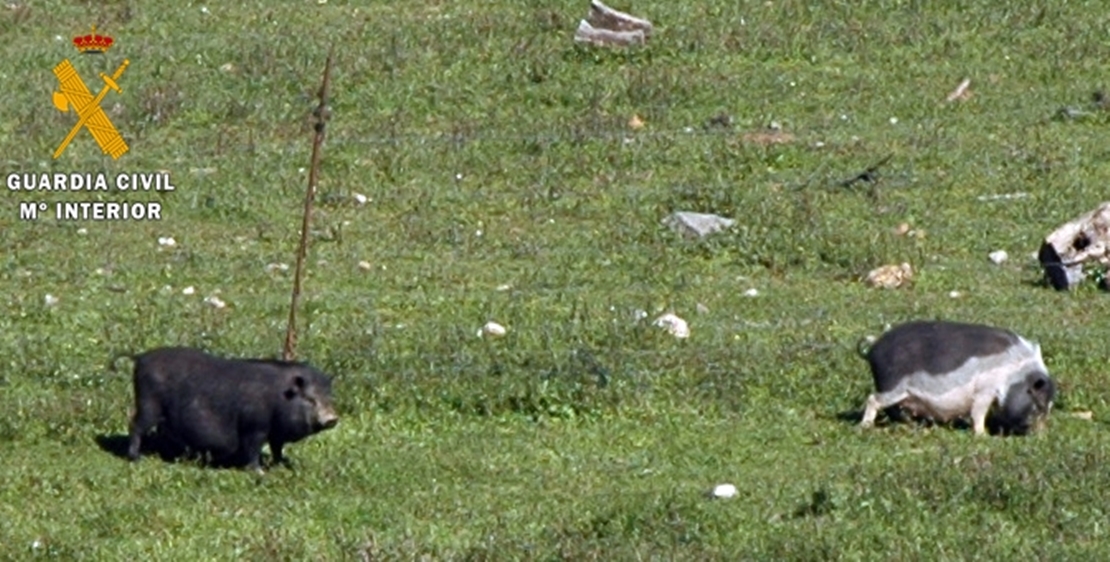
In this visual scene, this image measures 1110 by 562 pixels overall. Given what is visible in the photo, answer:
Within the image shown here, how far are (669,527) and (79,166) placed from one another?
30.1ft

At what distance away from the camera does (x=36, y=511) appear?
10289 millimetres

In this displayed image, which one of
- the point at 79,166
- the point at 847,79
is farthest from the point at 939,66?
the point at 79,166

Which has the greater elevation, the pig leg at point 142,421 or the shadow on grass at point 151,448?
the pig leg at point 142,421

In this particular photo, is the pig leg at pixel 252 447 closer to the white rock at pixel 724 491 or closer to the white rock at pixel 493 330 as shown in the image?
the white rock at pixel 724 491

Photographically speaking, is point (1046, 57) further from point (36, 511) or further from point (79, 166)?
point (36, 511)

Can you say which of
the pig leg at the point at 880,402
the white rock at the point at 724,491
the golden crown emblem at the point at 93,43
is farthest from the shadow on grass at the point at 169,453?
the golden crown emblem at the point at 93,43

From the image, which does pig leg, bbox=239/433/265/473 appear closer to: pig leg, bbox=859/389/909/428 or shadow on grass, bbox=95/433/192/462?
shadow on grass, bbox=95/433/192/462

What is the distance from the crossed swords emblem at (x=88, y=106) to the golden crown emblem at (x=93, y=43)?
24 cm

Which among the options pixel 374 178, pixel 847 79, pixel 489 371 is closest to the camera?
pixel 489 371

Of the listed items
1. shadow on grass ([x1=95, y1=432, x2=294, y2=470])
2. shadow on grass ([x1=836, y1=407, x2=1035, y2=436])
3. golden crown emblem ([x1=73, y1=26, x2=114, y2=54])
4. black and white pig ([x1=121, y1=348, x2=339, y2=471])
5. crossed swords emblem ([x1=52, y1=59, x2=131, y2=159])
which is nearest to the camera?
black and white pig ([x1=121, y1=348, x2=339, y2=471])

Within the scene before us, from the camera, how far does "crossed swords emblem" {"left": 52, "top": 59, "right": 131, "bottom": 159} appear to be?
18.3m

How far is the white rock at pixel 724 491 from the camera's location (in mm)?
10633

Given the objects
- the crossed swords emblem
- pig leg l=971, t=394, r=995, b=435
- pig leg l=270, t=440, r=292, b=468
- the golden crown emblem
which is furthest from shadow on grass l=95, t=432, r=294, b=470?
the golden crown emblem

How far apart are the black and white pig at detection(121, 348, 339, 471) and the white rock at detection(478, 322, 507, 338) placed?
244 cm
